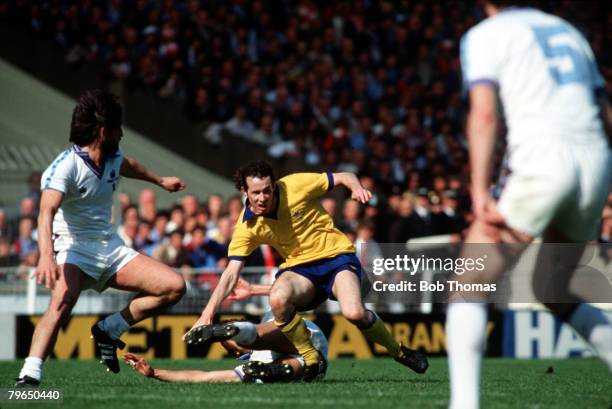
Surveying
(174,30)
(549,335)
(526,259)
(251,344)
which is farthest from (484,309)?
(174,30)

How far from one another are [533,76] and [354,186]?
3504 mm

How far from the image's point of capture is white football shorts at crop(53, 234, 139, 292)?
28.0ft

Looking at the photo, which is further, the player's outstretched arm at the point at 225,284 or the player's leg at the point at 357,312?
the player's leg at the point at 357,312

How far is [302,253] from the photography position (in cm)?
951

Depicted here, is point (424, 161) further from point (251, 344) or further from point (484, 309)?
point (484, 309)

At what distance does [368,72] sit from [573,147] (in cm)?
1747

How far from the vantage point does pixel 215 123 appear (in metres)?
20.8

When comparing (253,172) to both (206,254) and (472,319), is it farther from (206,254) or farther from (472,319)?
(206,254)

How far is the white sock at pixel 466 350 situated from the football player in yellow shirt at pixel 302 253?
3171 millimetres

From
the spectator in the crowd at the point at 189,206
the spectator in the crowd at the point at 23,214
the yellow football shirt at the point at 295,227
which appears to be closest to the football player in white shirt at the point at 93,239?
the yellow football shirt at the point at 295,227

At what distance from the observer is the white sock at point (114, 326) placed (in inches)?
343

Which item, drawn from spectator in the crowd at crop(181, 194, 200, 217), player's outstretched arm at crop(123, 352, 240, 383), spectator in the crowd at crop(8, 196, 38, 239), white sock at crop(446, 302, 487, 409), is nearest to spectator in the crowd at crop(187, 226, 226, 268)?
spectator in the crowd at crop(181, 194, 200, 217)

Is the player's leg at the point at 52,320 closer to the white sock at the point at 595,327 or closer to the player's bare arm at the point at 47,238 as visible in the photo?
the player's bare arm at the point at 47,238

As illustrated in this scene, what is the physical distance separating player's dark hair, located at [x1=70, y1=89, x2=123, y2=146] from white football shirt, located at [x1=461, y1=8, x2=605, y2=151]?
3454mm
